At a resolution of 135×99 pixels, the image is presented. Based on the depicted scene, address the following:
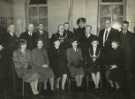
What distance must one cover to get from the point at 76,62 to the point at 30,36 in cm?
62

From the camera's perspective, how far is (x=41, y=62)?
8.94ft

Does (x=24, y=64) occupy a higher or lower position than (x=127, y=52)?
lower

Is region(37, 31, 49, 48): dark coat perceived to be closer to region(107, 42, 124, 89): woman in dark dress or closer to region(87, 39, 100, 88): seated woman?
region(87, 39, 100, 88): seated woman

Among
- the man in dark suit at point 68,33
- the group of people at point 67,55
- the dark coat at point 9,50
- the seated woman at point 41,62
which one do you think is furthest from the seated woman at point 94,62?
the dark coat at point 9,50

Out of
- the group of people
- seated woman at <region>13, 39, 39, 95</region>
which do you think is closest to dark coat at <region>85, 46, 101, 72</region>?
the group of people

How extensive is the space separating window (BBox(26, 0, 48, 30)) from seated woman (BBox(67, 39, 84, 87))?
1.32 feet

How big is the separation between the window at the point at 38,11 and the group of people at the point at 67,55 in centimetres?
8

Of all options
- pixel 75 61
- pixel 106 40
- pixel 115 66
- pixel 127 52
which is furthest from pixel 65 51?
pixel 127 52

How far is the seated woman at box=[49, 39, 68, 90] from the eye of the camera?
8.90ft

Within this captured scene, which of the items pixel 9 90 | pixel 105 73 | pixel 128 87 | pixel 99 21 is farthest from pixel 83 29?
pixel 9 90

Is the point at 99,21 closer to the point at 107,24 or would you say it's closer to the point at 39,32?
the point at 107,24

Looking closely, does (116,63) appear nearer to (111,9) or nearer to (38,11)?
(111,9)

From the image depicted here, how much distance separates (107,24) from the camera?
8.66 feet

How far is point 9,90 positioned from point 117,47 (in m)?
1.40
